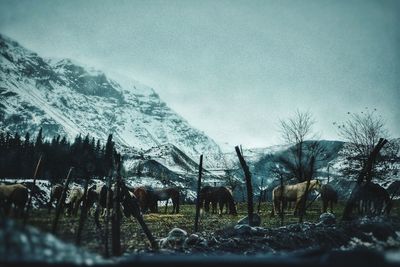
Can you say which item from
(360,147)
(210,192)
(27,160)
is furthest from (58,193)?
(27,160)

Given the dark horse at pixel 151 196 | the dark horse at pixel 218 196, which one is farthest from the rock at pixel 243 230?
the dark horse at pixel 151 196

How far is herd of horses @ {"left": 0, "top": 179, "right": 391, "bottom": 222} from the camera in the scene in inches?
603

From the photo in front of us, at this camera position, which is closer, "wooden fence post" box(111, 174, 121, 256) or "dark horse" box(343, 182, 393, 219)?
"wooden fence post" box(111, 174, 121, 256)

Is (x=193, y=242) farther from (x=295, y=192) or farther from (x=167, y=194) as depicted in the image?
(x=167, y=194)

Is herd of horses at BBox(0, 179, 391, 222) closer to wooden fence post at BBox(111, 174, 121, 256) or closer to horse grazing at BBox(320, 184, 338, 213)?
horse grazing at BBox(320, 184, 338, 213)

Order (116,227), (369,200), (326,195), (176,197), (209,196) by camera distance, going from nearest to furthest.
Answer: (116,227)
(369,200)
(326,195)
(209,196)
(176,197)

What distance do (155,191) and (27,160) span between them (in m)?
63.9

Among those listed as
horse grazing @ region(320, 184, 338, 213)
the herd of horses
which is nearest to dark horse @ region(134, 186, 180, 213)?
the herd of horses

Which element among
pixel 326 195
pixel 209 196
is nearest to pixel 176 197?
pixel 209 196

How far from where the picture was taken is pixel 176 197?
2897 cm

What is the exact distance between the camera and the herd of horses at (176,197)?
603 inches

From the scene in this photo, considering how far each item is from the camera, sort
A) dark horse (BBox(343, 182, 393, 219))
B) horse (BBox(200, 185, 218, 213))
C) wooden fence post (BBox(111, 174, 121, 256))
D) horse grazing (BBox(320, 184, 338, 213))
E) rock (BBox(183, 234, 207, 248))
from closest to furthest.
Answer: wooden fence post (BBox(111, 174, 121, 256))
rock (BBox(183, 234, 207, 248))
dark horse (BBox(343, 182, 393, 219))
horse grazing (BBox(320, 184, 338, 213))
horse (BBox(200, 185, 218, 213))

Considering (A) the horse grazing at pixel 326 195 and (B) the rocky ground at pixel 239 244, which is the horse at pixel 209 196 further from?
(B) the rocky ground at pixel 239 244

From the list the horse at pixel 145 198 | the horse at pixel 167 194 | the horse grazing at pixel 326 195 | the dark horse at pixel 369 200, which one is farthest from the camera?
the horse at pixel 167 194
